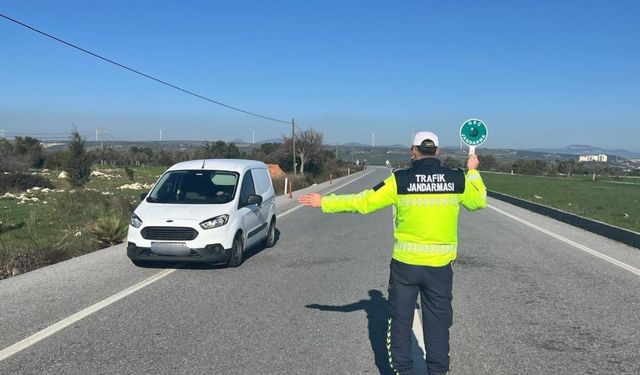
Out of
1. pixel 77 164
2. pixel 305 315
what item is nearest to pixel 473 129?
pixel 305 315

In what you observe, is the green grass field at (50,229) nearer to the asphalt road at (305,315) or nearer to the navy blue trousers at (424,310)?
the asphalt road at (305,315)

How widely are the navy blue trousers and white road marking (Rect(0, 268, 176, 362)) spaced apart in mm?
3464

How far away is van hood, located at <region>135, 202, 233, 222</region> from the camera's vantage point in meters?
9.12

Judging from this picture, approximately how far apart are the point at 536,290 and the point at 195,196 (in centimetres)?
597

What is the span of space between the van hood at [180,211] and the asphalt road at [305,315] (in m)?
0.88

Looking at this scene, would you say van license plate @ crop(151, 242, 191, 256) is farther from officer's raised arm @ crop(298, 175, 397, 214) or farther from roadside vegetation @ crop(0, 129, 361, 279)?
officer's raised arm @ crop(298, 175, 397, 214)

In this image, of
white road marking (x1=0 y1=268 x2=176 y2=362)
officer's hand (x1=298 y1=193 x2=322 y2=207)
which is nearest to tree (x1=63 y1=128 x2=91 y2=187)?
white road marking (x1=0 y1=268 x2=176 y2=362)

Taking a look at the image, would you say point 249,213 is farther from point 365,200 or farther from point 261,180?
point 365,200

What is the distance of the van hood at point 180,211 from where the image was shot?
912cm

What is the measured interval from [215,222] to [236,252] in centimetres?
70

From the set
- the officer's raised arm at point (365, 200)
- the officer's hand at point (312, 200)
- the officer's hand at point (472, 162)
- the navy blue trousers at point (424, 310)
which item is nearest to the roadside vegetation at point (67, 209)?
the officer's hand at point (312, 200)

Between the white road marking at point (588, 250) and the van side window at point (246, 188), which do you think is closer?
the white road marking at point (588, 250)

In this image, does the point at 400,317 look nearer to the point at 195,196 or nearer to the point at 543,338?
the point at 543,338

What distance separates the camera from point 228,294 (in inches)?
296
